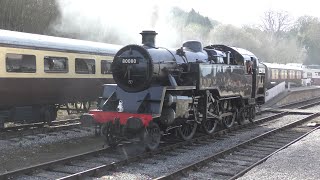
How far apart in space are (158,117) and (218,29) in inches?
1997

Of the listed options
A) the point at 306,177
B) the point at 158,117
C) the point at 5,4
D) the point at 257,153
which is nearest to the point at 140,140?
the point at 158,117

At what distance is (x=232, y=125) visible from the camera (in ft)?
44.3

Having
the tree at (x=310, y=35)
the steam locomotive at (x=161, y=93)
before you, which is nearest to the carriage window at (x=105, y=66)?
the steam locomotive at (x=161, y=93)

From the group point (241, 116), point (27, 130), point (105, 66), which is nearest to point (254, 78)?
point (241, 116)

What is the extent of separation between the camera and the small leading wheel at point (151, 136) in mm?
9027

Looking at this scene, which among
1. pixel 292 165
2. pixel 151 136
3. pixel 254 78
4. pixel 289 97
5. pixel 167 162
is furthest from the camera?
pixel 289 97

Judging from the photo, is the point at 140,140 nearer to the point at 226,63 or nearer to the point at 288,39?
the point at 226,63

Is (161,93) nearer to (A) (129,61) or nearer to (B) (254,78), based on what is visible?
(A) (129,61)

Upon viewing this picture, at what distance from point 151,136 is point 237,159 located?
196cm

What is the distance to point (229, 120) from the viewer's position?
13.5 meters

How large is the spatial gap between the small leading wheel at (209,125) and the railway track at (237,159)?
1418mm

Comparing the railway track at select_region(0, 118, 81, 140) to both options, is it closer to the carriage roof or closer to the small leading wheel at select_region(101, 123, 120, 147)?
the carriage roof

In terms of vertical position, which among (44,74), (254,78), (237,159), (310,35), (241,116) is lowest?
(237,159)

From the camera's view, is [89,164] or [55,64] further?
[55,64]
